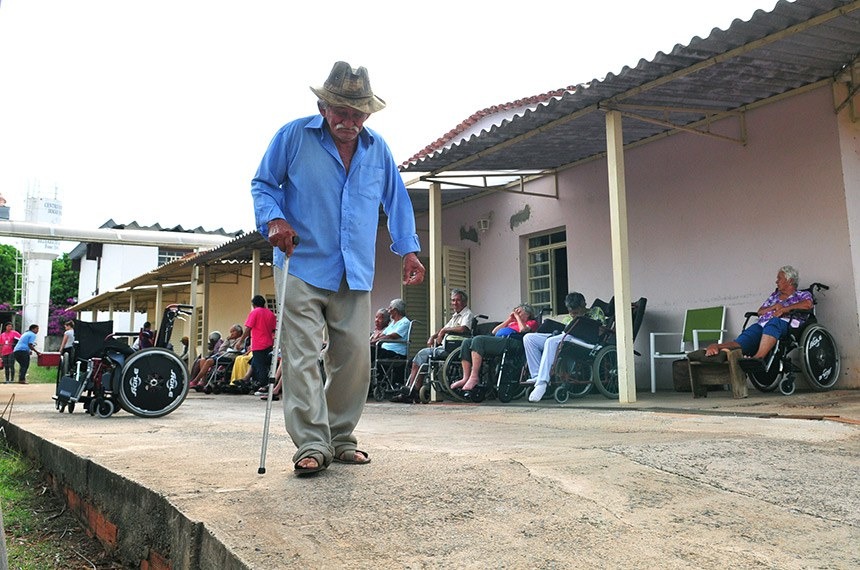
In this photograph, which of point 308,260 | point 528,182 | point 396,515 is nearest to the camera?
point 396,515

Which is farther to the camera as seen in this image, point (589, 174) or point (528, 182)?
point (528, 182)

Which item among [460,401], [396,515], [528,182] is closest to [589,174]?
[528,182]

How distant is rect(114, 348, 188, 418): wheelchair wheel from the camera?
6.35m

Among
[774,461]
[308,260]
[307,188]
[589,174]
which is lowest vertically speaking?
[774,461]

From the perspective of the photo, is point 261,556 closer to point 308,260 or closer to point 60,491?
point 308,260

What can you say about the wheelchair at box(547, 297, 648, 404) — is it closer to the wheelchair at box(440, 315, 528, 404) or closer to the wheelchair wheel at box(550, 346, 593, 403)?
the wheelchair wheel at box(550, 346, 593, 403)

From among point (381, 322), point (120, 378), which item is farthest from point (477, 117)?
point (120, 378)

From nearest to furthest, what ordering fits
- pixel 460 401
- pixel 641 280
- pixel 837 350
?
pixel 837 350 < pixel 460 401 < pixel 641 280

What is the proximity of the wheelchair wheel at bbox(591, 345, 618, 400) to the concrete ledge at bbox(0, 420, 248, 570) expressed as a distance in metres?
4.75

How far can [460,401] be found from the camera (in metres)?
8.08

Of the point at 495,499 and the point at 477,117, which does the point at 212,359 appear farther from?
the point at 495,499

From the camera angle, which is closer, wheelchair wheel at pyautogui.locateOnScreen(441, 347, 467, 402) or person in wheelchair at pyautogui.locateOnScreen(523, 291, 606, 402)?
person in wheelchair at pyautogui.locateOnScreen(523, 291, 606, 402)

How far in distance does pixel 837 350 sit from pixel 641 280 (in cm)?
250

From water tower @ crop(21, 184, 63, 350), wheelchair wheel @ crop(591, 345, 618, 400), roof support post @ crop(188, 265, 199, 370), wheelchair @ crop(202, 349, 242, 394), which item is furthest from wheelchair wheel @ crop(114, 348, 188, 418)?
water tower @ crop(21, 184, 63, 350)
